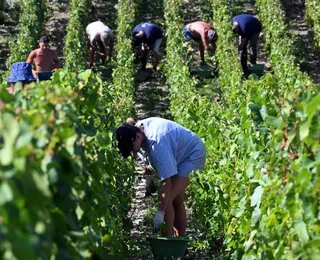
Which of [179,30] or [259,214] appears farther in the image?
[179,30]

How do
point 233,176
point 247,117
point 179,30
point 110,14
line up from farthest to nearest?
point 110,14
point 179,30
point 233,176
point 247,117

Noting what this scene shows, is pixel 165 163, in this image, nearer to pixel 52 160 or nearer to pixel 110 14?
pixel 52 160

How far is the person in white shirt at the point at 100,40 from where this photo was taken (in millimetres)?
14102

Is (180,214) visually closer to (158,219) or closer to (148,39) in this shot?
(158,219)

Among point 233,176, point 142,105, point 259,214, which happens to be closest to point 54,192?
point 259,214

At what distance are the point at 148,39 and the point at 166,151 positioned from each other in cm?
794

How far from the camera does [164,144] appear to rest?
5926 mm

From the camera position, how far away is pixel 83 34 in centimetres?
1502

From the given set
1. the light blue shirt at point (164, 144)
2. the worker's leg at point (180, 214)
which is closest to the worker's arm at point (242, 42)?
the worker's leg at point (180, 214)

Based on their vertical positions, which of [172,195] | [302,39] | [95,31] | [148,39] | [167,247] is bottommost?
[167,247]

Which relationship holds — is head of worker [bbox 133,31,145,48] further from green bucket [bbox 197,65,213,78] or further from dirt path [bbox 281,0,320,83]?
dirt path [bbox 281,0,320,83]

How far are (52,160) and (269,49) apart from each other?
38.7 feet

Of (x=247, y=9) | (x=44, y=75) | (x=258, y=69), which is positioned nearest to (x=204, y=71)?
(x=258, y=69)

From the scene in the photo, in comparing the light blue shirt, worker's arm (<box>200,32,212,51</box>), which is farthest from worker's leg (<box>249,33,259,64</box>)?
the light blue shirt
